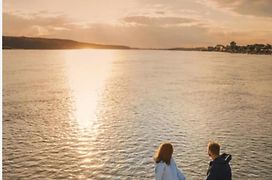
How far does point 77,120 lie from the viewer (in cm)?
3600

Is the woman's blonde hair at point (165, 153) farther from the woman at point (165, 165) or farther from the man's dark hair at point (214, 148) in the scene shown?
the man's dark hair at point (214, 148)

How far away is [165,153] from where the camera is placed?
9.70 metres

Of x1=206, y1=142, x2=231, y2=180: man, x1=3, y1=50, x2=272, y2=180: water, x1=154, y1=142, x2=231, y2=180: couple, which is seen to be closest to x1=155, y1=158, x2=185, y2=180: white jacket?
x1=154, y1=142, x2=231, y2=180: couple

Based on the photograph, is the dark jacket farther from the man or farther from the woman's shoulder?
the woman's shoulder

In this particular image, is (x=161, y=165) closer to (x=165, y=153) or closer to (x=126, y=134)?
(x=165, y=153)

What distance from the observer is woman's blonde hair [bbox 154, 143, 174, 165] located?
958 centimetres

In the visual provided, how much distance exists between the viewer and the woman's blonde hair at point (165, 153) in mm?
9578

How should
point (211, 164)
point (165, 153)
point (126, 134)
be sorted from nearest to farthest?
1. point (165, 153)
2. point (211, 164)
3. point (126, 134)

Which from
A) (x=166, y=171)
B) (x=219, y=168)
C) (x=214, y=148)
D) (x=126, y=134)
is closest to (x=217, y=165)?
(x=219, y=168)

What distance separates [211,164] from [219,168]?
22 centimetres

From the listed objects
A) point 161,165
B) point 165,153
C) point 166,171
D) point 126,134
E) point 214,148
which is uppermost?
point 214,148

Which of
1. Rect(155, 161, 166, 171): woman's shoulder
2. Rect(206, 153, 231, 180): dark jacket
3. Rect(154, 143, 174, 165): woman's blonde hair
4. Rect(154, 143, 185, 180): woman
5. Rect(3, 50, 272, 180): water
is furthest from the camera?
Rect(3, 50, 272, 180): water

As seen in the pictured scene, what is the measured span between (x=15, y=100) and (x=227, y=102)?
25.9m

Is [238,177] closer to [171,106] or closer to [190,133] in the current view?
[190,133]
